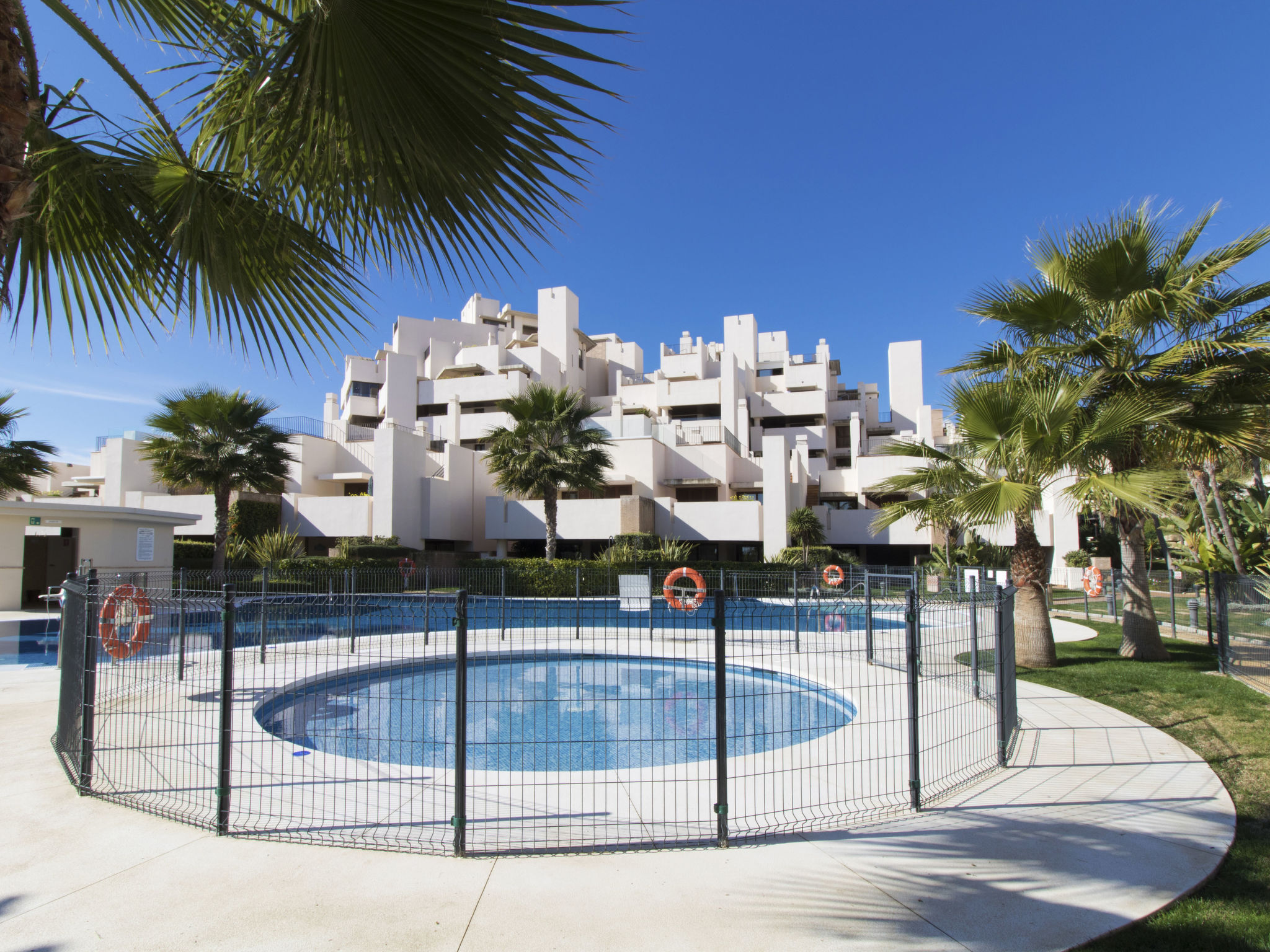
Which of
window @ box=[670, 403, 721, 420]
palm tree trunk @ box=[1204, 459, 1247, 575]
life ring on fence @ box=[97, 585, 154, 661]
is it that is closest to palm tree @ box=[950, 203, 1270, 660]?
palm tree trunk @ box=[1204, 459, 1247, 575]

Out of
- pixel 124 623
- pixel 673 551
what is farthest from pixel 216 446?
pixel 124 623

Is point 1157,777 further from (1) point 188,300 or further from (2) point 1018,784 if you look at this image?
(1) point 188,300

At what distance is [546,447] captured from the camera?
83.0 feet

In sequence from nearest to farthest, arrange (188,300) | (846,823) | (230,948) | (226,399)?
(230,948)
(188,300)
(846,823)
(226,399)

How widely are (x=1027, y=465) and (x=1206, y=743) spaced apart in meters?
3.98

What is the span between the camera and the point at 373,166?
3.36 metres

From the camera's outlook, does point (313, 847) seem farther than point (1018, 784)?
No

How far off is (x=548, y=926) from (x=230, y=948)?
4.71ft

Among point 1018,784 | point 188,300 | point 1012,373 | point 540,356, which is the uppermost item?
point 540,356

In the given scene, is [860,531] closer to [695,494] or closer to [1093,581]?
[695,494]

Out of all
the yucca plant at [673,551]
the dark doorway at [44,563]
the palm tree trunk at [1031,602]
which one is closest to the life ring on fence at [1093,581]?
the palm tree trunk at [1031,602]

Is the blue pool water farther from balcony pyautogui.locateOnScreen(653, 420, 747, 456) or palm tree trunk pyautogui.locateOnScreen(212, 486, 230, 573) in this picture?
balcony pyautogui.locateOnScreen(653, 420, 747, 456)

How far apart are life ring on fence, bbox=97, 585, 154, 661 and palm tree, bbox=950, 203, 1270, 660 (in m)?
11.1

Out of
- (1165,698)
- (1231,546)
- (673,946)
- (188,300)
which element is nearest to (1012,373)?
(1165,698)
